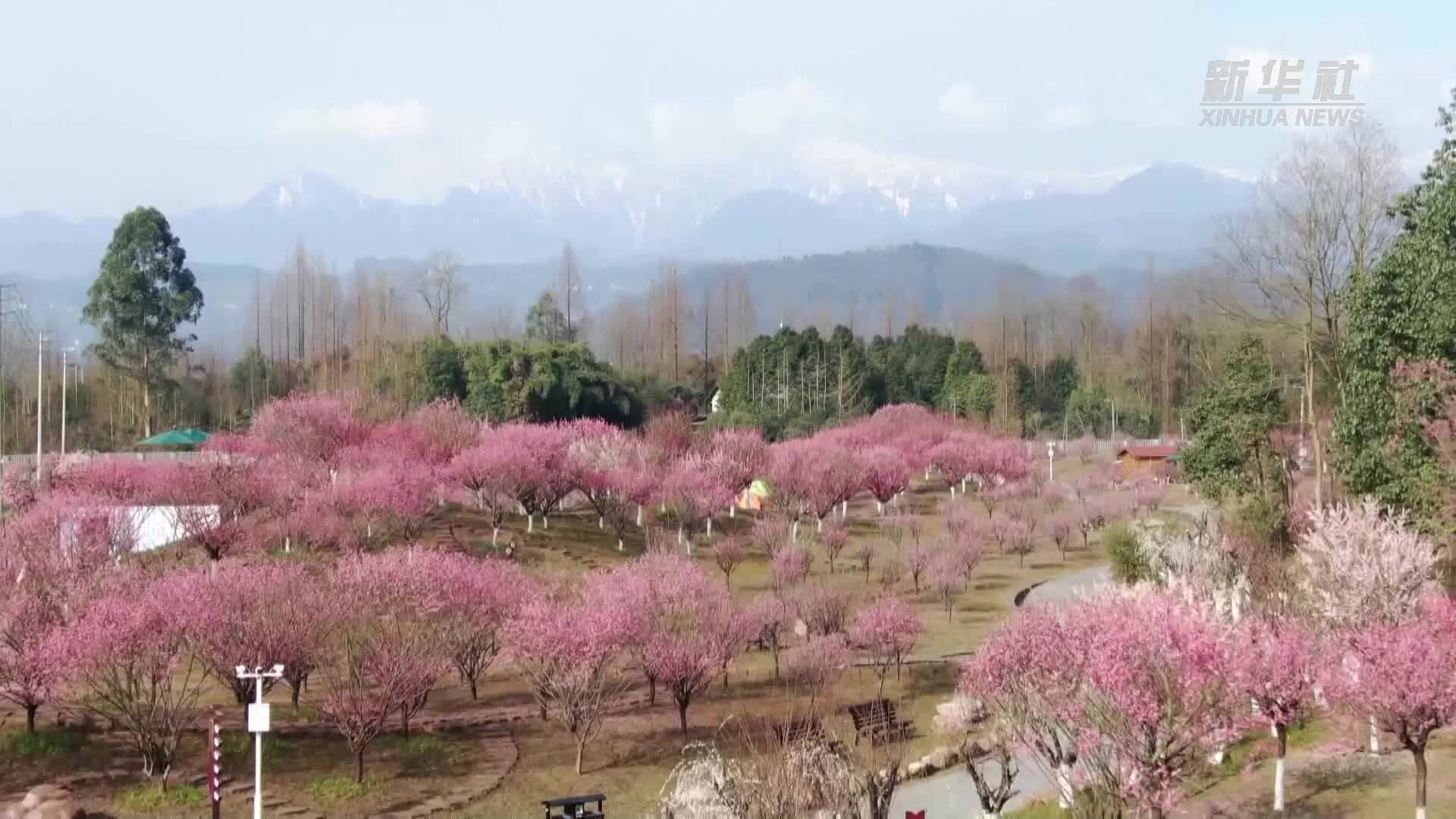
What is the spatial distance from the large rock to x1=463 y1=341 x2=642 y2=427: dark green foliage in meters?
36.0

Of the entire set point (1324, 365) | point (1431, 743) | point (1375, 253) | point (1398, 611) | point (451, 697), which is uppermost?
point (1375, 253)

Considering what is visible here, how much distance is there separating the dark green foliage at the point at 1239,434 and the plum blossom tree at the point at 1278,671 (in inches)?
734

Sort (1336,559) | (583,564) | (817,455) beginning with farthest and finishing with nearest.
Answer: (817,455)
(583,564)
(1336,559)

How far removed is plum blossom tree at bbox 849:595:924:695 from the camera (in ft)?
75.1

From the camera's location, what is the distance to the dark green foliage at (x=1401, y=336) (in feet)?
68.8

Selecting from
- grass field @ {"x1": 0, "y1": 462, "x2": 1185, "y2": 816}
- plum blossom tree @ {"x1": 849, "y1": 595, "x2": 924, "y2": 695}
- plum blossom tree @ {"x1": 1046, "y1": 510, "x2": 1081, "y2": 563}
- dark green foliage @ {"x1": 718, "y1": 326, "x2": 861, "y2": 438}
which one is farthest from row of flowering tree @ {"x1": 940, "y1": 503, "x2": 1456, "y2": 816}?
dark green foliage @ {"x1": 718, "y1": 326, "x2": 861, "y2": 438}

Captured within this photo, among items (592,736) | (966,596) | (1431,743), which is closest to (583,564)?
(966,596)

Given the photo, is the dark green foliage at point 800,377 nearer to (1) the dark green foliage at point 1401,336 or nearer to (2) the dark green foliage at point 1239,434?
(2) the dark green foliage at point 1239,434

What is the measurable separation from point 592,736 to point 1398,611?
39.1ft

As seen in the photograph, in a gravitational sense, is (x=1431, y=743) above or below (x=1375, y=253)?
below

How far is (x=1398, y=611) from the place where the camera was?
17547 millimetres

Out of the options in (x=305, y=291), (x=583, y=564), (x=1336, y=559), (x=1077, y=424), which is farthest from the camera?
(x=305, y=291)

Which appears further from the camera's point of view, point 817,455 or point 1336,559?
point 817,455

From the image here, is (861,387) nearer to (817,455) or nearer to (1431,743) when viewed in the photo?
(817,455)
